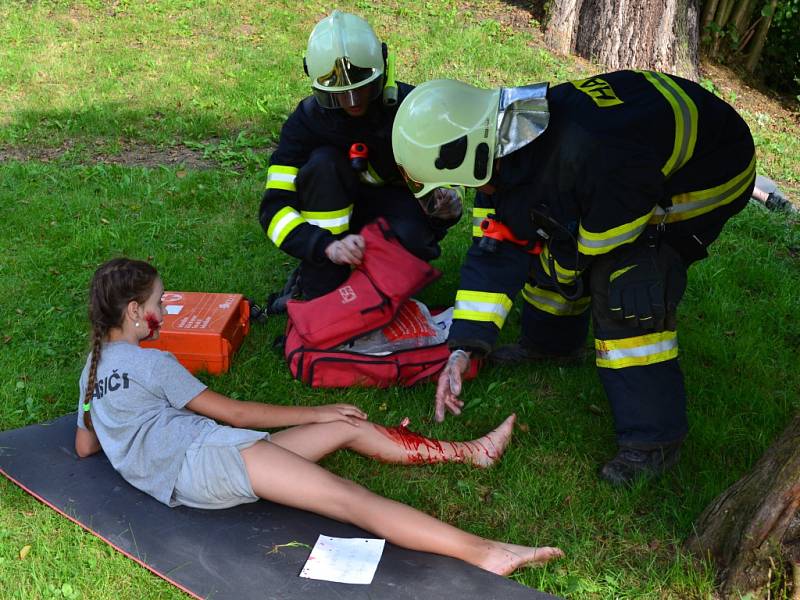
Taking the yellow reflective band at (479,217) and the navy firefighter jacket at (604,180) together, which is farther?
the yellow reflective band at (479,217)

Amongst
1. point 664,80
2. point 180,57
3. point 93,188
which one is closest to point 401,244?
point 664,80

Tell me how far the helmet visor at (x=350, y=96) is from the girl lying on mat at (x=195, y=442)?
1383 millimetres

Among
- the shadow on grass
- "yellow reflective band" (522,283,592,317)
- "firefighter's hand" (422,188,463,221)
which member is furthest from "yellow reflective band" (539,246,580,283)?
the shadow on grass

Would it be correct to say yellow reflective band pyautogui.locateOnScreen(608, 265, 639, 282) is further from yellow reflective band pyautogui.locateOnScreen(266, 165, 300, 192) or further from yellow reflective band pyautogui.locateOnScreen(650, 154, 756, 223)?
yellow reflective band pyautogui.locateOnScreen(266, 165, 300, 192)

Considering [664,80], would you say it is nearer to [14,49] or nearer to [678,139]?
[678,139]

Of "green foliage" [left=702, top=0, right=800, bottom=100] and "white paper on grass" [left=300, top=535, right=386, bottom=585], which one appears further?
"green foliage" [left=702, top=0, right=800, bottom=100]

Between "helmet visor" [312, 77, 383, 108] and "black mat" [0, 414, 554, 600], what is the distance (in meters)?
2.06

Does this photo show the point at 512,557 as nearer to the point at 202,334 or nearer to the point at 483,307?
the point at 483,307

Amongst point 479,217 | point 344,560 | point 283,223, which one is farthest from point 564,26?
point 344,560

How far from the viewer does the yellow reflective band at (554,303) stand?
3.94m

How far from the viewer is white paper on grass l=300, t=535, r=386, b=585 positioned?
2.76 meters

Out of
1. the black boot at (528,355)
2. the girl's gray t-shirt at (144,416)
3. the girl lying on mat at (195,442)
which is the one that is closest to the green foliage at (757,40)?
the black boot at (528,355)

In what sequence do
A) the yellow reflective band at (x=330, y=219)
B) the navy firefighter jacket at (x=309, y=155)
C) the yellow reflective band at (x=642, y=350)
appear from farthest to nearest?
the yellow reflective band at (x=330, y=219) < the navy firefighter jacket at (x=309, y=155) < the yellow reflective band at (x=642, y=350)

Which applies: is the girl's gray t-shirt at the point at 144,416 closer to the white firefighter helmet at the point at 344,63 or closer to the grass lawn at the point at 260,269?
the grass lawn at the point at 260,269
